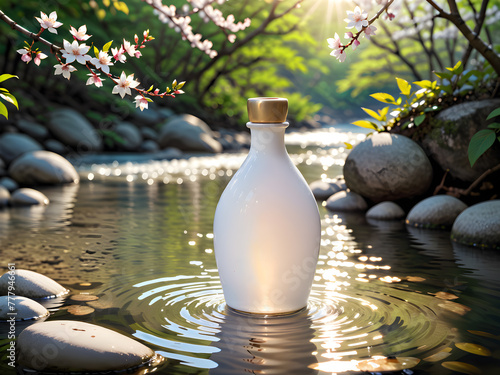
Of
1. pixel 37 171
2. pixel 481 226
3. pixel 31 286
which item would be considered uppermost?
pixel 37 171

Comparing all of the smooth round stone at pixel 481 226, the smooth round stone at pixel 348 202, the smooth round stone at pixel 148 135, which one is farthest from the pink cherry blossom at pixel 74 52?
the smooth round stone at pixel 148 135

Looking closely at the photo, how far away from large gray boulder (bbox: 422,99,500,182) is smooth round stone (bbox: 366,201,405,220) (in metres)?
0.92

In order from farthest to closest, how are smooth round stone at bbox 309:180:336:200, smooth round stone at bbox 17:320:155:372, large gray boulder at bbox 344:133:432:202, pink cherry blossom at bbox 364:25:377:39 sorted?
smooth round stone at bbox 309:180:336:200 → large gray boulder at bbox 344:133:432:202 → pink cherry blossom at bbox 364:25:377:39 → smooth round stone at bbox 17:320:155:372

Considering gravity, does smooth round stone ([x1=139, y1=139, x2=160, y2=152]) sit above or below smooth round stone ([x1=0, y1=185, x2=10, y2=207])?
above

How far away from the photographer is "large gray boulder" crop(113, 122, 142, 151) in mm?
22391

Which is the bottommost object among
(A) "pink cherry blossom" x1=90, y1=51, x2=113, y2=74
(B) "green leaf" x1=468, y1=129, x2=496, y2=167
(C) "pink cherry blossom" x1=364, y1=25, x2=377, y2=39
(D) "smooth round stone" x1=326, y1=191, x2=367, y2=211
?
(D) "smooth round stone" x1=326, y1=191, x2=367, y2=211

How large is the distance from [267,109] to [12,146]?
13908mm

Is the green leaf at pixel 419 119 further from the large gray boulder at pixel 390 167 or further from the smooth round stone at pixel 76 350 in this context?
the smooth round stone at pixel 76 350

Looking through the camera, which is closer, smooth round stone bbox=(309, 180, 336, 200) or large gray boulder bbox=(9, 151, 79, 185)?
smooth round stone bbox=(309, 180, 336, 200)

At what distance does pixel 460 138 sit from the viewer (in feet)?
31.2

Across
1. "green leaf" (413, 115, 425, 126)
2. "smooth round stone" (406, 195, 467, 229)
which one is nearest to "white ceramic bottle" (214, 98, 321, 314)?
"smooth round stone" (406, 195, 467, 229)

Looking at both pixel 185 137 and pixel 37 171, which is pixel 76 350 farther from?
pixel 185 137

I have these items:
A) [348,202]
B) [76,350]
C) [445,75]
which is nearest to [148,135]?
[348,202]

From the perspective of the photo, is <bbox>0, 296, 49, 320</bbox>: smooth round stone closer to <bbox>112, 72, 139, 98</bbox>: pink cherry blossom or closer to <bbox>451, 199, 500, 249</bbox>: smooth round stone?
<bbox>112, 72, 139, 98</bbox>: pink cherry blossom
